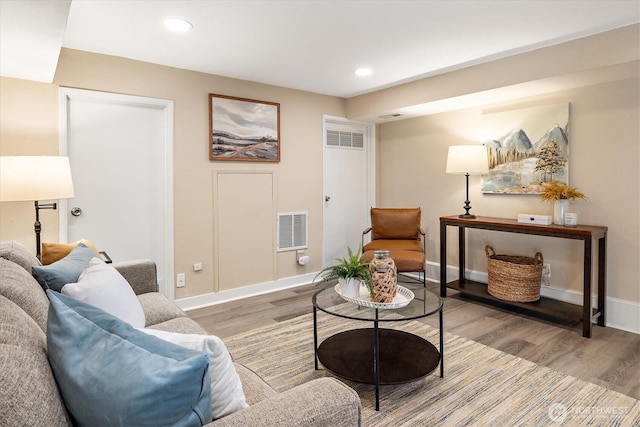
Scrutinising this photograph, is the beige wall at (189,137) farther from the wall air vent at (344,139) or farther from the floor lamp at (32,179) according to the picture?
the floor lamp at (32,179)

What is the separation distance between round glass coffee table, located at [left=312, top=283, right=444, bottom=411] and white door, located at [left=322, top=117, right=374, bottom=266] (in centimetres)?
224

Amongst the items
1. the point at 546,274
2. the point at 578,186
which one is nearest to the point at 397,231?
the point at 546,274

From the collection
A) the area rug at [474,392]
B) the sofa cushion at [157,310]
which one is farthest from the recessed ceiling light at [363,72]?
the sofa cushion at [157,310]

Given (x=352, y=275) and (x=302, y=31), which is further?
(x=302, y=31)

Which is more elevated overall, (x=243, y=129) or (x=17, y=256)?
(x=243, y=129)

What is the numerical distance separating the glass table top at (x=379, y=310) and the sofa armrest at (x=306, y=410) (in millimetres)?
979

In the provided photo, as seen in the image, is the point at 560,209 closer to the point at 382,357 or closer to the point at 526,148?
the point at 526,148

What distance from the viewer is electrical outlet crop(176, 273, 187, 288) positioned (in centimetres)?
351

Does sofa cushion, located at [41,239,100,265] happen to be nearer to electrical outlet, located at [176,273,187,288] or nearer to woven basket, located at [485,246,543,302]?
electrical outlet, located at [176,273,187,288]

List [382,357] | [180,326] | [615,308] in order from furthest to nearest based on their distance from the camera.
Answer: [615,308] → [382,357] → [180,326]

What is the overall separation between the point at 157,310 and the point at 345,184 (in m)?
3.15

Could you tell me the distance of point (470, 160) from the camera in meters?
3.70

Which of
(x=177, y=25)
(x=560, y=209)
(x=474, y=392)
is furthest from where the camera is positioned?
(x=560, y=209)

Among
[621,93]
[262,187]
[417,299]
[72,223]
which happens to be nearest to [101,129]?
[72,223]
